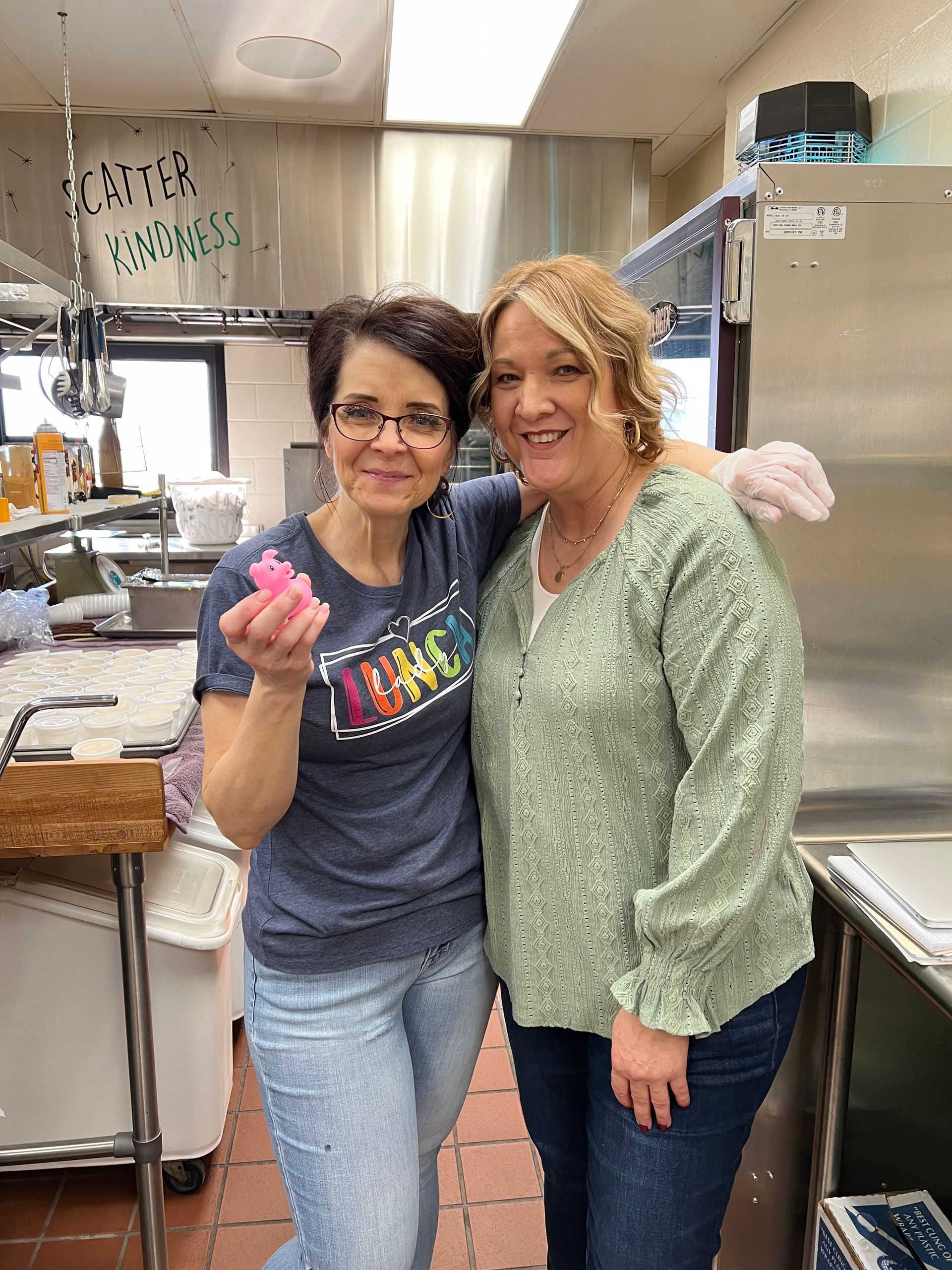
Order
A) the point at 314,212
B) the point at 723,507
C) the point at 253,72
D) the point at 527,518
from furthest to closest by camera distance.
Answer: the point at 314,212 < the point at 253,72 < the point at 527,518 < the point at 723,507

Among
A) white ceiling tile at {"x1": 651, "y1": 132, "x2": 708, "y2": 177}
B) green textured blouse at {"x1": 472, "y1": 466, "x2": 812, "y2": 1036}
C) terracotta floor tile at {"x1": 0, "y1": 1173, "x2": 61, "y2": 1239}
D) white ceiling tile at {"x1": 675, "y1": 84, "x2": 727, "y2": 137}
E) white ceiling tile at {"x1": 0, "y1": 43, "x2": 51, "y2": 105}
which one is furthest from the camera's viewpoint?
white ceiling tile at {"x1": 651, "y1": 132, "x2": 708, "y2": 177}

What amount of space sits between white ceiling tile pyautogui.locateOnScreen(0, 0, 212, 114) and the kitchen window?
201 centimetres

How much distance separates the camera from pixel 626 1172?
1.11m

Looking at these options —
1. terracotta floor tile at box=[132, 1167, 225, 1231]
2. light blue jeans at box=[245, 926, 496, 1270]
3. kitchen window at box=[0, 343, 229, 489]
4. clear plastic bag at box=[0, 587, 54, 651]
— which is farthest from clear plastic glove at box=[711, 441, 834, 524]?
kitchen window at box=[0, 343, 229, 489]

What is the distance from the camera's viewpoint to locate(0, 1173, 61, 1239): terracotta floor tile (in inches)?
74.1

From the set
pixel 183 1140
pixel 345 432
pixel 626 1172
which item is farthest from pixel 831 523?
pixel 183 1140

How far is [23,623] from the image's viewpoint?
2617 mm

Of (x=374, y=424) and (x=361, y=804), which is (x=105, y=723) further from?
(x=374, y=424)

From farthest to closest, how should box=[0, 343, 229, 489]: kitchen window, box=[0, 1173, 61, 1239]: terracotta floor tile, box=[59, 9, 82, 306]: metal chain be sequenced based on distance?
box=[0, 343, 229, 489]: kitchen window < box=[59, 9, 82, 306]: metal chain < box=[0, 1173, 61, 1239]: terracotta floor tile

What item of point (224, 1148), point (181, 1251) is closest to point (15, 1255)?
point (181, 1251)

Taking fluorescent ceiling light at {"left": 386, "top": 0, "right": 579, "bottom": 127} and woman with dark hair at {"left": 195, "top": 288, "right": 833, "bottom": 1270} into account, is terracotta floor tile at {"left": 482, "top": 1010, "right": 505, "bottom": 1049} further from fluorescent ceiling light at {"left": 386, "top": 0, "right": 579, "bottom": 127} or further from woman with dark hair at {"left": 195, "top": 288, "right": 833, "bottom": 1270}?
fluorescent ceiling light at {"left": 386, "top": 0, "right": 579, "bottom": 127}

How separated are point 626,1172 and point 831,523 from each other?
1.02m

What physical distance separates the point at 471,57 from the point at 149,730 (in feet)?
8.62

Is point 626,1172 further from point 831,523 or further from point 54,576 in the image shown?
point 54,576
